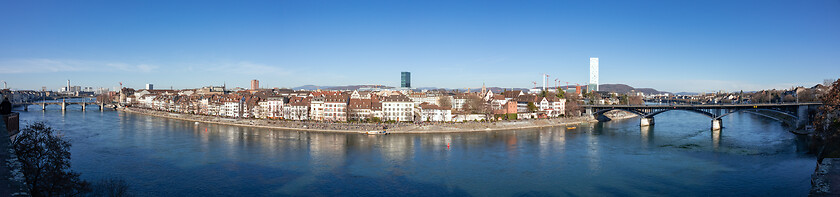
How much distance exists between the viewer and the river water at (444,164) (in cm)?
1141

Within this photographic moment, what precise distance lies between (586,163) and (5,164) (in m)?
14.0

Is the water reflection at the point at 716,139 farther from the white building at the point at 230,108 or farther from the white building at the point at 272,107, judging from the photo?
the white building at the point at 230,108

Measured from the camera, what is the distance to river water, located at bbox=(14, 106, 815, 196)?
37.4 ft

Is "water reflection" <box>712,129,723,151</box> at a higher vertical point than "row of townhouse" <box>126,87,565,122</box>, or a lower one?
lower

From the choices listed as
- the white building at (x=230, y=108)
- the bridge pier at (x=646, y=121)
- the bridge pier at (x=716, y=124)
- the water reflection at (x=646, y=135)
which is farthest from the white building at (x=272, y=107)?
the bridge pier at (x=716, y=124)

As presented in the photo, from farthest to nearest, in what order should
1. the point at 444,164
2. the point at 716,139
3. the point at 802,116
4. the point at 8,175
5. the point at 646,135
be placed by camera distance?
the point at 646,135 < the point at 802,116 < the point at 716,139 < the point at 444,164 < the point at 8,175

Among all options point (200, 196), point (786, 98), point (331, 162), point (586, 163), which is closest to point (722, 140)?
point (586, 163)

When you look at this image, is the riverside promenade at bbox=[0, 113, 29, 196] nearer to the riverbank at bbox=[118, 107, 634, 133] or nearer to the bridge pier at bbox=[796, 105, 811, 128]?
the riverbank at bbox=[118, 107, 634, 133]

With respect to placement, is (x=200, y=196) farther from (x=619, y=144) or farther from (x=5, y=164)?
(x=619, y=144)

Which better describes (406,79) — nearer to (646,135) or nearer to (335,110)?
(335,110)

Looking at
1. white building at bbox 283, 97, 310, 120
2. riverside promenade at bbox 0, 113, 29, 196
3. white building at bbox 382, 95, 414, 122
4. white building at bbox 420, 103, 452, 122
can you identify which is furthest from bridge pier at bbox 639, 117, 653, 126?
riverside promenade at bbox 0, 113, 29, 196

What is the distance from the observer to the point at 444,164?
578 inches

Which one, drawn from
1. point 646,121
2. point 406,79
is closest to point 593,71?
point 406,79

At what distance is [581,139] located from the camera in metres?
21.8
